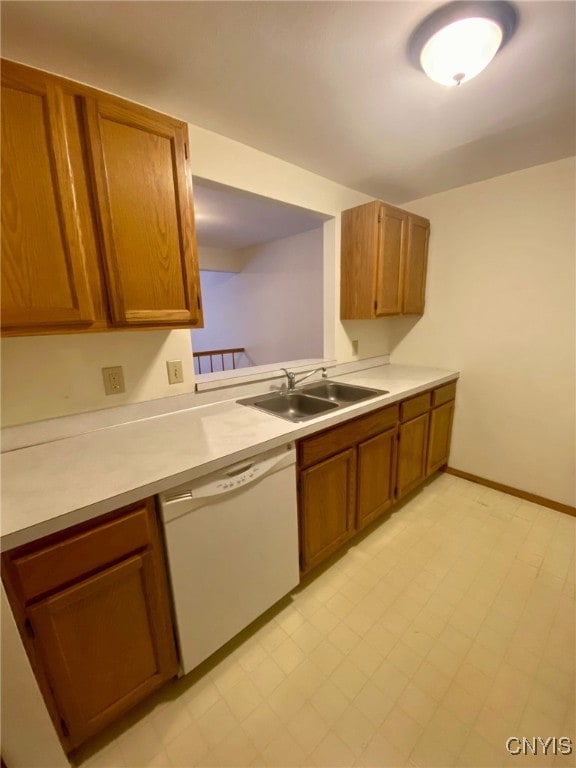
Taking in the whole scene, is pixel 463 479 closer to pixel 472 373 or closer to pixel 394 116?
pixel 472 373

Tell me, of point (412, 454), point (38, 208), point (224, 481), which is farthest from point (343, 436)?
point (38, 208)

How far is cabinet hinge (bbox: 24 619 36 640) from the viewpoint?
804 millimetres

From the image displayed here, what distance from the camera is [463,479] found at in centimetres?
254

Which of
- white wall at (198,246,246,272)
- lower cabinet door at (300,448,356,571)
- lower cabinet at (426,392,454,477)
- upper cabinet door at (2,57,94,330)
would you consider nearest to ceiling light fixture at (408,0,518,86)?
upper cabinet door at (2,57,94,330)

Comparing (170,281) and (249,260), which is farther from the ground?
(249,260)

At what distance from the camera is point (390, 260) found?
213 centimetres

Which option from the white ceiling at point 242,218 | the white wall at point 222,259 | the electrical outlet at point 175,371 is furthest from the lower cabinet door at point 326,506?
the white wall at point 222,259

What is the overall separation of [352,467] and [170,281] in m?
1.26

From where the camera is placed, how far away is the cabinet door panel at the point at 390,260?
6.70 feet

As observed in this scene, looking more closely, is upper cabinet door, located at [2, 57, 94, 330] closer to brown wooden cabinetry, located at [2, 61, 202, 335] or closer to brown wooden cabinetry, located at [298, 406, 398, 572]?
brown wooden cabinetry, located at [2, 61, 202, 335]

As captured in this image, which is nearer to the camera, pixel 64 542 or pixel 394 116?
pixel 64 542

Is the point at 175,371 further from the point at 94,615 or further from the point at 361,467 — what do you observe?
the point at 361,467

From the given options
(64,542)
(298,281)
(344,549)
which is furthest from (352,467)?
(298,281)

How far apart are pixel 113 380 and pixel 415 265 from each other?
2193 millimetres
